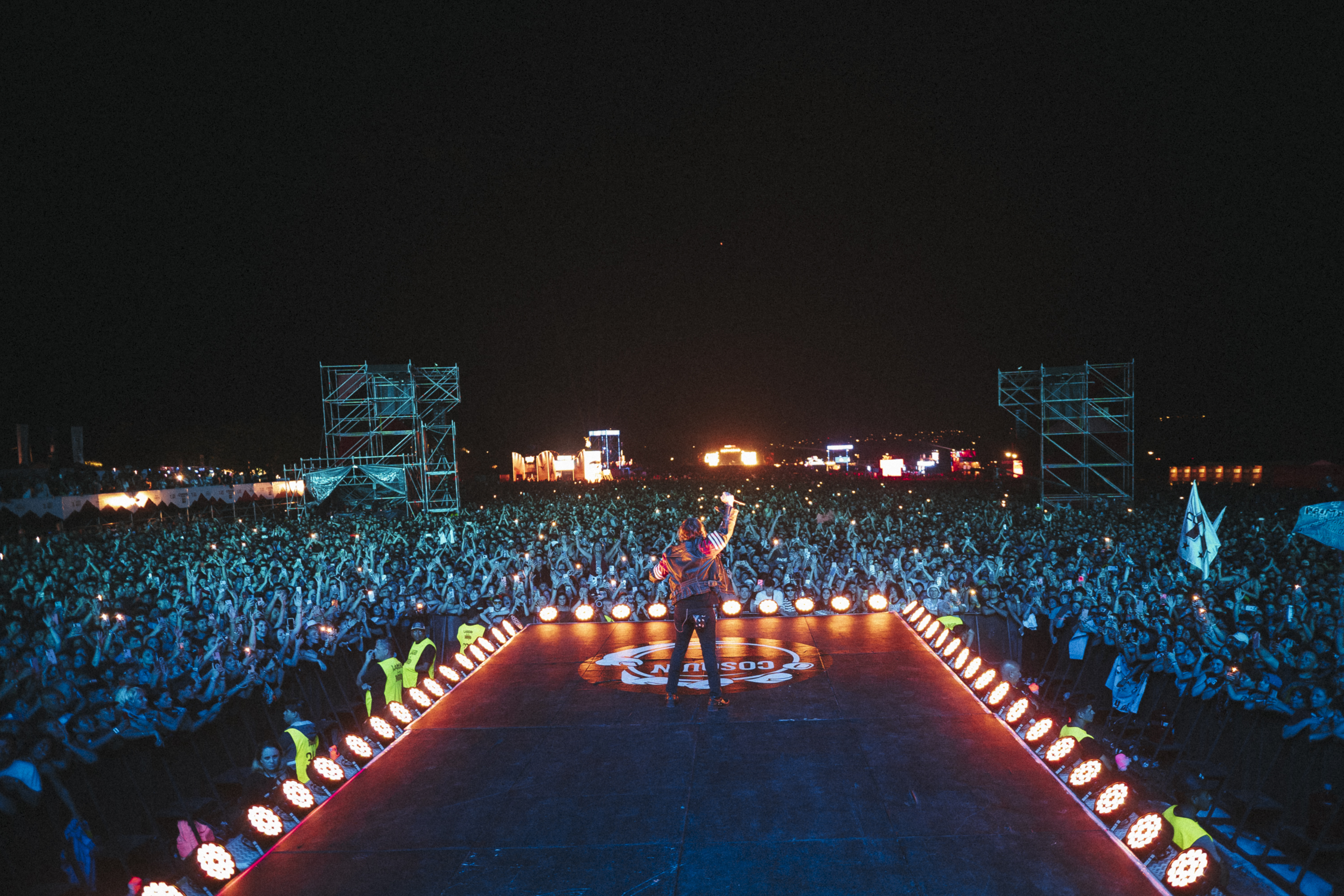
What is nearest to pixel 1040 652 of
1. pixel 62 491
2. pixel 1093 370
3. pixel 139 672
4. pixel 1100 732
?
pixel 1100 732

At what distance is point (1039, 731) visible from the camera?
571 centimetres

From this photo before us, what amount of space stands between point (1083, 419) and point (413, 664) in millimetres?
22331

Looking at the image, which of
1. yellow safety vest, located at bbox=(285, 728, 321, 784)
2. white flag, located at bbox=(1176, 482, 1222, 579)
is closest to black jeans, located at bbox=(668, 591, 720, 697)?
Result: yellow safety vest, located at bbox=(285, 728, 321, 784)

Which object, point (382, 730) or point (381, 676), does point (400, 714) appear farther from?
point (381, 676)

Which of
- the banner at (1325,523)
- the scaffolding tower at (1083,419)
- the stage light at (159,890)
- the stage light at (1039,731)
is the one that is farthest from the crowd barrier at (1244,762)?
the scaffolding tower at (1083,419)

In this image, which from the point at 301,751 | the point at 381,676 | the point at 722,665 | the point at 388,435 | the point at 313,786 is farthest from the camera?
the point at 388,435

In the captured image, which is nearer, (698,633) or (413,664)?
(698,633)

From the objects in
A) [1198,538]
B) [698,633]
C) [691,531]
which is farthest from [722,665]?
[1198,538]

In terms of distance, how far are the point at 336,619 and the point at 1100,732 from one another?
9.28 m

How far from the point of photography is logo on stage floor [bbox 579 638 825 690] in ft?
24.8

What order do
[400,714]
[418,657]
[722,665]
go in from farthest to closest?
[418,657] < [722,665] < [400,714]

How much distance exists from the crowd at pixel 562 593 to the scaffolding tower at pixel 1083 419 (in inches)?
146

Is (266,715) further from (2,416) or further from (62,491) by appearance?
(2,416)

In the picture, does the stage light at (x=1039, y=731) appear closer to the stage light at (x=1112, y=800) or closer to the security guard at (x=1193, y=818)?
the security guard at (x=1193, y=818)
